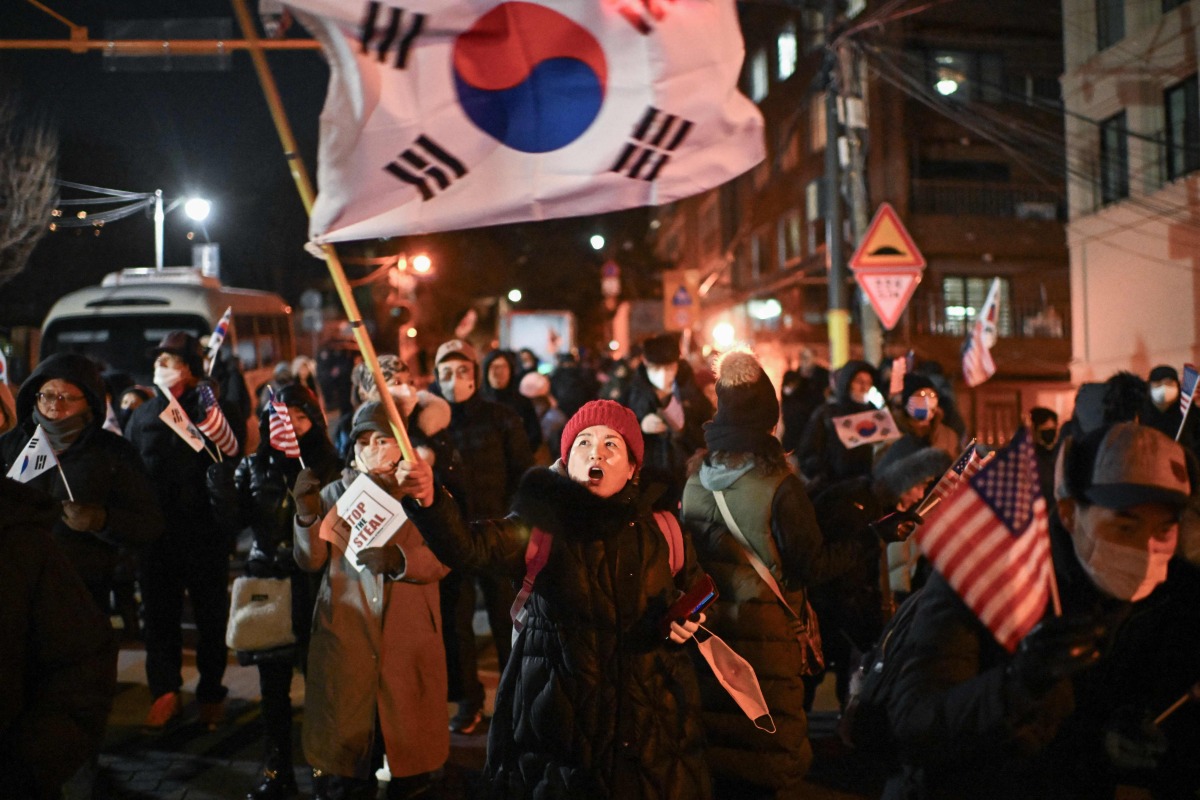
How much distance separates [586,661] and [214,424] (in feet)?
13.0

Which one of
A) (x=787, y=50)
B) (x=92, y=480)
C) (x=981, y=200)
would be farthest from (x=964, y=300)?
(x=92, y=480)

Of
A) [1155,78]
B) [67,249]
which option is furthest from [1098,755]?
[67,249]

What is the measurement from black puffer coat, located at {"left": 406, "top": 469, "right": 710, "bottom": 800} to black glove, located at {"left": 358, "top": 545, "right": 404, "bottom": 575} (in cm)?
112

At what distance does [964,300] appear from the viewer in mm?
29266

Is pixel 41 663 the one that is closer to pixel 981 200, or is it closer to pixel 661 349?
pixel 661 349

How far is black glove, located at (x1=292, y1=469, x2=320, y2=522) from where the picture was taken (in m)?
4.81

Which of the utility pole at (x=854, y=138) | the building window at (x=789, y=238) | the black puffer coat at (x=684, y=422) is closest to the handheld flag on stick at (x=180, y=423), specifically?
the black puffer coat at (x=684, y=422)

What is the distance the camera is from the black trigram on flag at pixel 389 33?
3.61 meters

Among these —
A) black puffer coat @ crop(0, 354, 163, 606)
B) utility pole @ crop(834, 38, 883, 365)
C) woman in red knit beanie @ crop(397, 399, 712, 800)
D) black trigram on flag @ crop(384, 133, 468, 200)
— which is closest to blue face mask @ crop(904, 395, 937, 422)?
woman in red knit beanie @ crop(397, 399, 712, 800)

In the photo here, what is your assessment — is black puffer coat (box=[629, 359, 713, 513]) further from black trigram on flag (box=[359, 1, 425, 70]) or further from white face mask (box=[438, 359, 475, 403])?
black trigram on flag (box=[359, 1, 425, 70])

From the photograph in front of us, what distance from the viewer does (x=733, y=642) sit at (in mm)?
4555

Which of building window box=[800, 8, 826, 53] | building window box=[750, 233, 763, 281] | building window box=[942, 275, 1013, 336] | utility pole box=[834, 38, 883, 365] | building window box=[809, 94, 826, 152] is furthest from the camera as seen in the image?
building window box=[750, 233, 763, 281]

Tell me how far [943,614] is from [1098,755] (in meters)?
0.51

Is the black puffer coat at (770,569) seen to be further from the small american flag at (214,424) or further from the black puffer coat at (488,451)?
the small american flag at (214,424)
